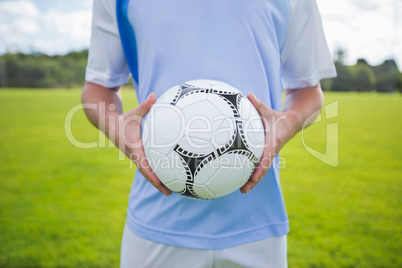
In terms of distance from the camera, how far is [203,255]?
114 centimetres

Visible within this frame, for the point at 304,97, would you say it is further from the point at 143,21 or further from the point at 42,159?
the point at 42,159

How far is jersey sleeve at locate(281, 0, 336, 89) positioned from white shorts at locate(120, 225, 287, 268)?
2.30 ft

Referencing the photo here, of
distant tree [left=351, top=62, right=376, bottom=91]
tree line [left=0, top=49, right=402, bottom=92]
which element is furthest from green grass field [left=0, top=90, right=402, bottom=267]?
distant tree [left=351, top=62, right=376, bottom=91]

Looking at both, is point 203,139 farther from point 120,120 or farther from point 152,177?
point 120,120

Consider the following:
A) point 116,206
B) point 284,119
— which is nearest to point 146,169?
point 284,119

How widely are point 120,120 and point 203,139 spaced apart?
0.36m


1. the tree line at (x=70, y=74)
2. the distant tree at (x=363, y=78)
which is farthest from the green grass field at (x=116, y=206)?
the distant tree at (x=363, y=78)

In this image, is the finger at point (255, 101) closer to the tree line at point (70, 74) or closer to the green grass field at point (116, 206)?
the green grass field at point (116, 206)

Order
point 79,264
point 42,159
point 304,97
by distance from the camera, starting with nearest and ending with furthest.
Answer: point 304,97 < point 79,264 < point 42,159

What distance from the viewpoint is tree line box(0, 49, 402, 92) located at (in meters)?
37.1

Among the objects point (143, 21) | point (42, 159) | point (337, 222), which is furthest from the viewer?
point (42, 159)

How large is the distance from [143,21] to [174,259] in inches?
36.5

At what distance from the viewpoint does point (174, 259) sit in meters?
1.16

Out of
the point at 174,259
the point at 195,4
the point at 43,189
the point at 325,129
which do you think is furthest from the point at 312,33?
the point at 325,129
